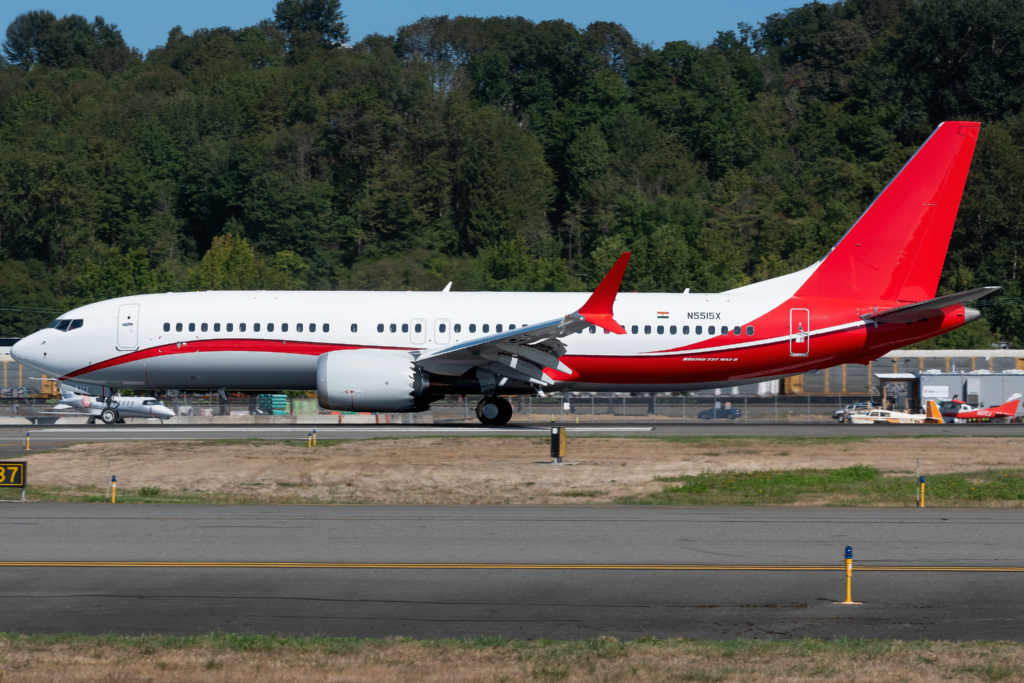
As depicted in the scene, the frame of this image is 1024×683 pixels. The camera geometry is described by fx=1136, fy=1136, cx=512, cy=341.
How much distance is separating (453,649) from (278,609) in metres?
2.77

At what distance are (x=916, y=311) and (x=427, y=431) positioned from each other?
15.7 metres

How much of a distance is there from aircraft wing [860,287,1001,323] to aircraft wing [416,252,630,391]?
8.55 m

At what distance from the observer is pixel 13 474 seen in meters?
22.7

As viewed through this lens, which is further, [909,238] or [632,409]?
[632,409]

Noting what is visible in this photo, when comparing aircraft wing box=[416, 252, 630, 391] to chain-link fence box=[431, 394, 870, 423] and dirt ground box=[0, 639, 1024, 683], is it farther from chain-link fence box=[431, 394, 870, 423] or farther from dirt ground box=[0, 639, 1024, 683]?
dirt ground box=[0, 639, 1024, 683]

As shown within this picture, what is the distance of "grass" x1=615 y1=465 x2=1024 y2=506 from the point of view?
23.3 metres

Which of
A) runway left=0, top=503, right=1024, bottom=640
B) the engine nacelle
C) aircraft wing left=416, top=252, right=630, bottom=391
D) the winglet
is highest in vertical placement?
the winglet

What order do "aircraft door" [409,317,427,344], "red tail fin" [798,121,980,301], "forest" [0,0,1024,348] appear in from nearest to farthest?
"aircraft door" [409,317,427,344]
"red tail fin" [798,121,980,301]
"forest" [0,0,1024,348]

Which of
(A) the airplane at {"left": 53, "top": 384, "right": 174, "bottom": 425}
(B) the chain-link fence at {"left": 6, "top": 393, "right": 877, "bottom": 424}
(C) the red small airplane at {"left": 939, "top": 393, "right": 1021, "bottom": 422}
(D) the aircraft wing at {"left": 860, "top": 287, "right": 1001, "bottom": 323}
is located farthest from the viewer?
(B) the chain-link fence at {"left": 6, "top": 393, "right": 877, "bottom": 424}

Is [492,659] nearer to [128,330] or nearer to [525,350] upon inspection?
[525,350]

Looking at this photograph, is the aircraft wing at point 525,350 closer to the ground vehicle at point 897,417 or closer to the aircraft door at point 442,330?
the aircraft door at point 442,330

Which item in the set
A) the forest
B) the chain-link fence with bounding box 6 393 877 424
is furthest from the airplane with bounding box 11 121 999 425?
the forest

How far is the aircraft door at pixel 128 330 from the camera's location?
118 feet

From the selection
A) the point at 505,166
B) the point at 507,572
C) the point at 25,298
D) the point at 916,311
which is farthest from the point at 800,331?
the point at 505,166
